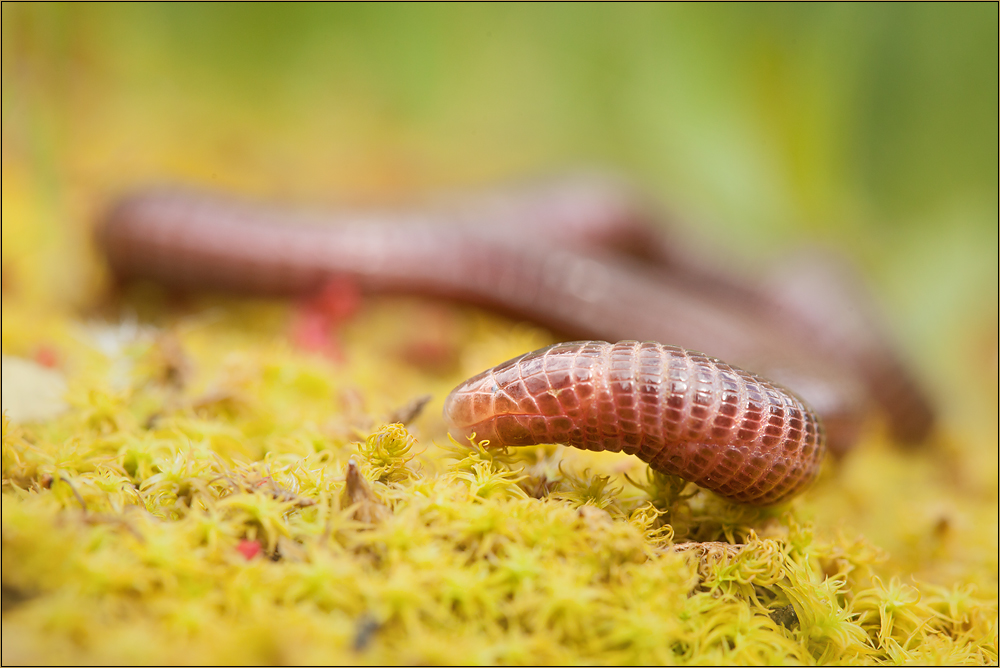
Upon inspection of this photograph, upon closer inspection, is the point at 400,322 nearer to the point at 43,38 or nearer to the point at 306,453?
the point at 306,453

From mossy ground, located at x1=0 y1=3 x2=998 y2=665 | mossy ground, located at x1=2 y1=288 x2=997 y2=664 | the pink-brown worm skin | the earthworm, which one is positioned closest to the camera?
mossy ground, located at x1=2 y1=288 x2=997 y2=664

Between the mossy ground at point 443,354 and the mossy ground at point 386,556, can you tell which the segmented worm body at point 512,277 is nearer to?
the mossy ground at point 443,354

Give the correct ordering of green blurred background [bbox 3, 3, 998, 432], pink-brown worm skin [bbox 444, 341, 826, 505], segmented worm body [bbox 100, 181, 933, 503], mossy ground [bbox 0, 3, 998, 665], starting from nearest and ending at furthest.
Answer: mossy ground [bbox 0, 3, 998, 665], pink-brown worm skin [bbox 444, 341, 826, 505], segmented worm body [bbox 100, 181, 933, 503], green blurred background [bbox 3, 3, 998, 432]

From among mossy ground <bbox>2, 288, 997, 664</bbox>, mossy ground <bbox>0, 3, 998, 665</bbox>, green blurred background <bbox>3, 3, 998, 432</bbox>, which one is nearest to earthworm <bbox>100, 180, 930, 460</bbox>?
mossy ground <bbox>0, 3, 998, 665</bbox>

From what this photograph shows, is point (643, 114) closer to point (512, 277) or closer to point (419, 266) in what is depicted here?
point (512, 277)

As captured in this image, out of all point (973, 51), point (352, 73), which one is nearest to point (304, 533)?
Result: point (352, 73)

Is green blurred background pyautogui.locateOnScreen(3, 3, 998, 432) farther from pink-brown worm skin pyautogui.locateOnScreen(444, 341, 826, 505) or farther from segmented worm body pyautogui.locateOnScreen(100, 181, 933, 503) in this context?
pink-brown worm skin pyautogui.locateOnScreen(444, 341, 826, 505)

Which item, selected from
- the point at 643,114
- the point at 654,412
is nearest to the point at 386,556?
the point at 654,412
